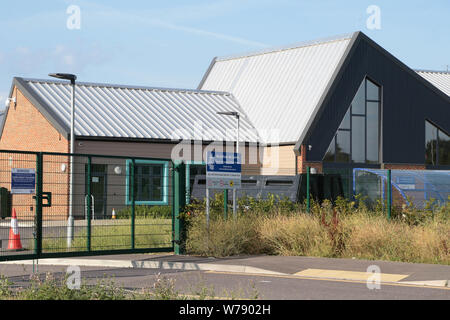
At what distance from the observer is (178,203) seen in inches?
687

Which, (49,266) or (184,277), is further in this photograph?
(49,266)

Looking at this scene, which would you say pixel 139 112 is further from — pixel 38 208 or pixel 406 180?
pixel 38 208

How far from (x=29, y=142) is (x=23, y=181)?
885 inches

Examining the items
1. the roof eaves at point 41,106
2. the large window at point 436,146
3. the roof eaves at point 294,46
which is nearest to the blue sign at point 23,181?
the roof eaves at point 41,106

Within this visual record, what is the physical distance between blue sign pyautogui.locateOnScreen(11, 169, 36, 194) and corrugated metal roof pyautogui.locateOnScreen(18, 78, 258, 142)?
1883 cm

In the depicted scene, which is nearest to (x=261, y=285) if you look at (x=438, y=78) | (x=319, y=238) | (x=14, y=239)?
(x=319, y=238)

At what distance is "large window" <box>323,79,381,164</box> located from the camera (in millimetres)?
38094

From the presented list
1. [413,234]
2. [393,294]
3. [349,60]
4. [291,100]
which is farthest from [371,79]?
[393,294]

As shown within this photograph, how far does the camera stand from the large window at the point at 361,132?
3809 centimetres

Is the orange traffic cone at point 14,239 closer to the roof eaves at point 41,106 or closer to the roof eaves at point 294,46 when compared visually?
the roof eaves at point 41,106

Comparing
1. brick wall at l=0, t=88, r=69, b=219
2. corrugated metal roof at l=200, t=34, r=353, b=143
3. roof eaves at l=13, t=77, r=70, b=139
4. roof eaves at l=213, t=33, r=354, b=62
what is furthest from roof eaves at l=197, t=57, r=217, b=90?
roof eaves at l=13, t=77, r=70, b=139

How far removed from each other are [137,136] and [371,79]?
41.8 ft
